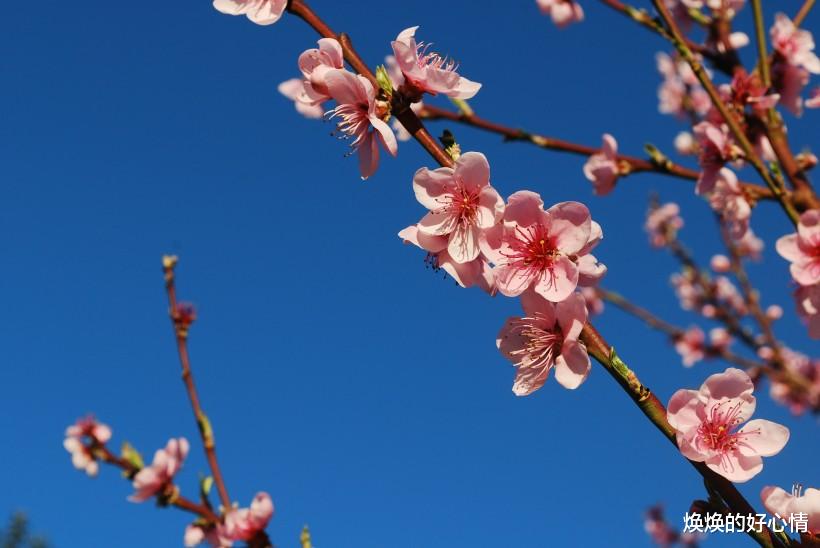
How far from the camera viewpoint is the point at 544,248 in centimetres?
144

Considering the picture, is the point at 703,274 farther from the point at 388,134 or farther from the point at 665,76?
the point at 388,134

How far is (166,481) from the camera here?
290 cm

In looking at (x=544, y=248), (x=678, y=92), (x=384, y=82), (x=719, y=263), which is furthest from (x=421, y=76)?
(x=719, y=263)

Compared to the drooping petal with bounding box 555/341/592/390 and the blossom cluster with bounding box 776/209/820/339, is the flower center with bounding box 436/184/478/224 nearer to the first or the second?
the drooping petal with bounding box 555/341/592/390

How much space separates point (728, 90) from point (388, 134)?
240 cm

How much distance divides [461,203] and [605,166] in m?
2.22

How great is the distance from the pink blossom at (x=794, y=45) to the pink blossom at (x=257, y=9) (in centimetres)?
271

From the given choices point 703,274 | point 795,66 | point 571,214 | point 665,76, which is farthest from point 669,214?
point 571,214

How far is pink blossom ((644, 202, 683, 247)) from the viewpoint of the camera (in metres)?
8.09

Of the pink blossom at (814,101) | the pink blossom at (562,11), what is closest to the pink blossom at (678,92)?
the pink blossom at (562,11)

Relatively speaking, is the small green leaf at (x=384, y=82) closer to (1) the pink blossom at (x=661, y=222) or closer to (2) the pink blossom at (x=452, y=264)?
(2) the pink blossom at (x=452, y=264)

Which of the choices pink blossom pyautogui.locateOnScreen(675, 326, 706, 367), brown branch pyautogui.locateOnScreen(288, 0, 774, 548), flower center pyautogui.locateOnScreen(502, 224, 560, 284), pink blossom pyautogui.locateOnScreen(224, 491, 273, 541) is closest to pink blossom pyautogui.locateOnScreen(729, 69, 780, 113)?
flower center pyautogui.locateOnScreen(502, 224, 560, 284)

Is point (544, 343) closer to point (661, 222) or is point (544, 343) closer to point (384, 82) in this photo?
point (384, 82)

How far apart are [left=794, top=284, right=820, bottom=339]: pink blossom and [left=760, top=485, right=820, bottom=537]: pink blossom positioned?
1.18 metres
